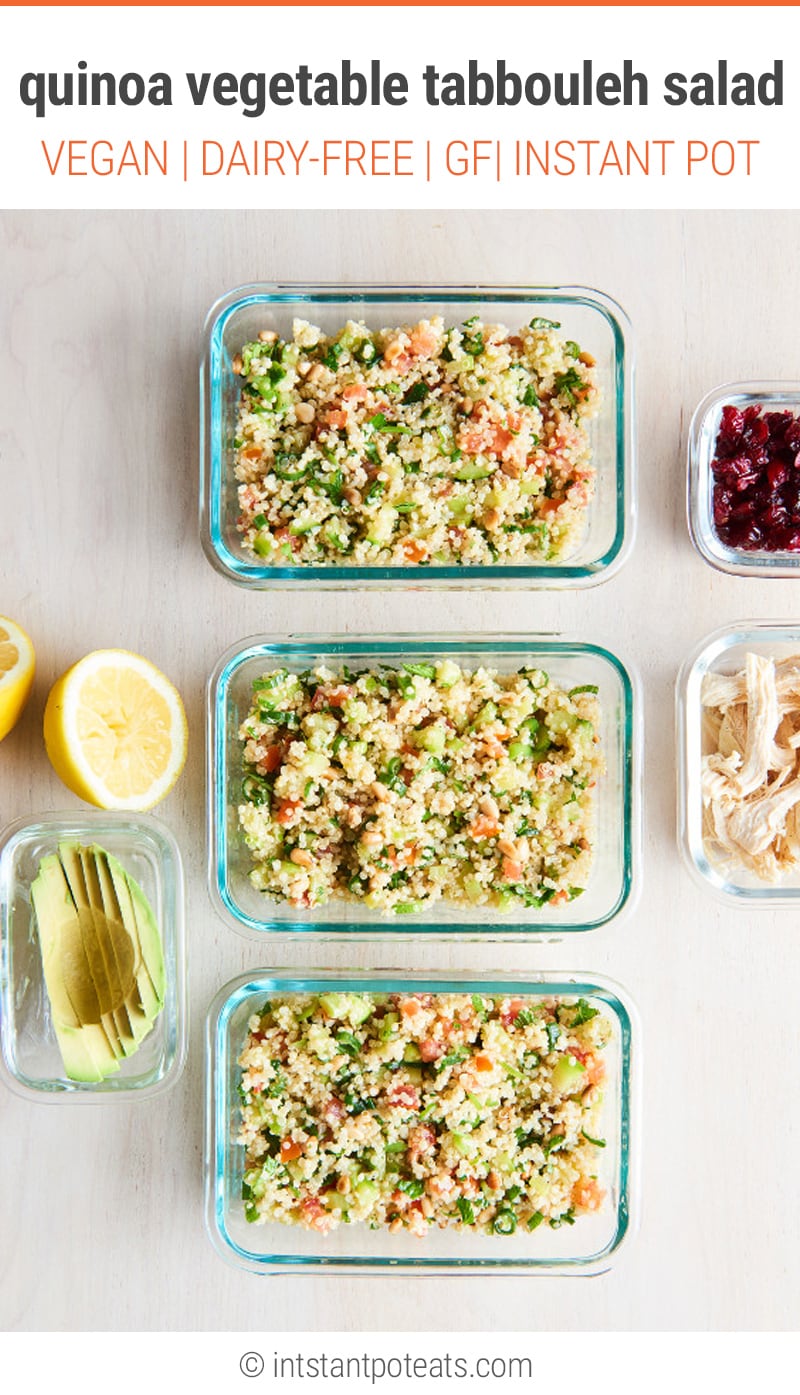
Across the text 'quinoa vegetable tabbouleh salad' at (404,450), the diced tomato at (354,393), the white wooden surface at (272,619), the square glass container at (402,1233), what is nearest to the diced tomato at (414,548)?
the text 'quinoa vegetable tabbouleh salad' at (404,450)

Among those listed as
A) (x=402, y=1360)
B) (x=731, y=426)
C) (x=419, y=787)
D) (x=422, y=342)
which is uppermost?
(x=422, y=342)

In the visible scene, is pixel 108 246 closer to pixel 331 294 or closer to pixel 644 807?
pixel 331 294

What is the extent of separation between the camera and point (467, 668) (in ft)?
6.68

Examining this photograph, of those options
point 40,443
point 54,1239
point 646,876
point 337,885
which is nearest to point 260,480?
point 40,443

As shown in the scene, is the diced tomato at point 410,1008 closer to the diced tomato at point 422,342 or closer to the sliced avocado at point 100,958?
the sliced avocado at point 100,958

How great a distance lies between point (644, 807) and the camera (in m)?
2.12

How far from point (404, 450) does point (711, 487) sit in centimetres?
57

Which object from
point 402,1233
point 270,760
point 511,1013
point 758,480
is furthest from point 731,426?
point 402,1233

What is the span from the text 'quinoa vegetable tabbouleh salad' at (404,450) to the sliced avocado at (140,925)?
624 mm

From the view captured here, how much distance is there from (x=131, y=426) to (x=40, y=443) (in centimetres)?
18

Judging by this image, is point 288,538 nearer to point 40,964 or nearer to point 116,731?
point 116,731

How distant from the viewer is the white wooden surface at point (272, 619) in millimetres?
2104

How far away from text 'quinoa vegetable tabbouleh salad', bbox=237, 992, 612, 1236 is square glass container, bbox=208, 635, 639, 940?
0.46 ft

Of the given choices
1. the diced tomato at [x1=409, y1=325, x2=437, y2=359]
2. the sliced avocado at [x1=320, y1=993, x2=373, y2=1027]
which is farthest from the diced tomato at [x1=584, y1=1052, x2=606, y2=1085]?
the diced tomato at [x1=409, y1=325, x2=437, y2=359]
